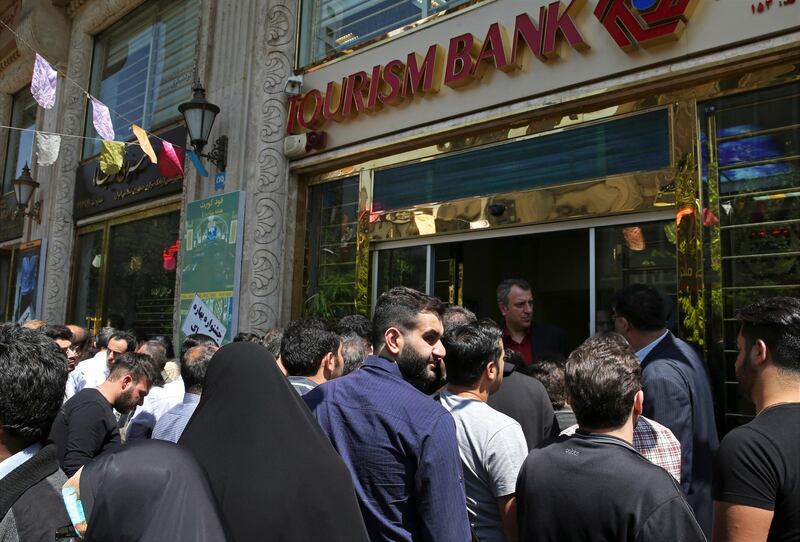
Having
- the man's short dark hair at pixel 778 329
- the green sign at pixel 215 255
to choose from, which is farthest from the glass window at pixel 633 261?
the green sign at pixel 215 255

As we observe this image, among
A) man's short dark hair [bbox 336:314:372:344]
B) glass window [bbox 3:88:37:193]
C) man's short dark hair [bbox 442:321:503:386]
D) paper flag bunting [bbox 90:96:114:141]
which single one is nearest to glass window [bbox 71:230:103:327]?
paper flag bunting [bbox 90:96:114:141]

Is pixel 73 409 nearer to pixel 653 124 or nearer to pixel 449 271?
pixel 449 271

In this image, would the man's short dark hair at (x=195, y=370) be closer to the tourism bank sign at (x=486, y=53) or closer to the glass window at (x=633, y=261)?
the glass window at (x=633, y=261)

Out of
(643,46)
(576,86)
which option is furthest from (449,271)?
(643,46)

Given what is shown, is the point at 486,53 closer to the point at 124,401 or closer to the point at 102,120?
the point at 124,401

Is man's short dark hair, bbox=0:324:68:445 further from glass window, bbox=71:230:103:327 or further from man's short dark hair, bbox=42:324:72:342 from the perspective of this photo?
glass window, bbox=71:230:103:327

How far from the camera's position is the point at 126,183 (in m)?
11.0

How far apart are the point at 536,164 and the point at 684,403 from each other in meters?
3.13

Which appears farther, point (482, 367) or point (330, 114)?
point (330, 114)

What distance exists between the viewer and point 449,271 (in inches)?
263

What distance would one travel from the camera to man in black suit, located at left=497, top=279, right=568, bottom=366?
5.14 meters

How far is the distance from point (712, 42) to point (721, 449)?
370cm

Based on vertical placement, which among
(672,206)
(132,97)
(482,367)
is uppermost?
(132,97)

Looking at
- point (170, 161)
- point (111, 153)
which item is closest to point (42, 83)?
point (111, 153)
